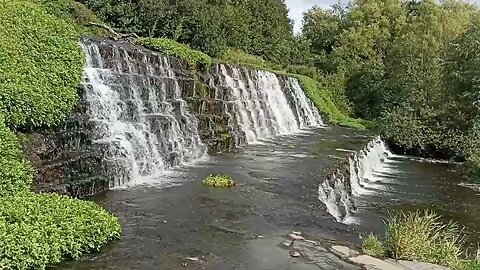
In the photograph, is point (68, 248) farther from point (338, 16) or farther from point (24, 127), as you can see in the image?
point (338, 16)

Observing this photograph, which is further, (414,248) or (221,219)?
(221,219)

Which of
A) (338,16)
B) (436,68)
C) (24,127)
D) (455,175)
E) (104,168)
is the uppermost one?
(338,16)

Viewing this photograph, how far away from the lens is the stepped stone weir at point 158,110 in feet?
40.4

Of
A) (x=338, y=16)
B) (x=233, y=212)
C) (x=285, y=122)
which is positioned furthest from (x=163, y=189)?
(x=338, y=16)

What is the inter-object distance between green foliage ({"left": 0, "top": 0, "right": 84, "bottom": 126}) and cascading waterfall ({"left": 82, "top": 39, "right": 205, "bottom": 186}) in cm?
113

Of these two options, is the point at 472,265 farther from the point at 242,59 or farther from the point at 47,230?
the point at 242,59

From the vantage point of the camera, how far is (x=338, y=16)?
53500 millimetres

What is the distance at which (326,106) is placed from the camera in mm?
34562

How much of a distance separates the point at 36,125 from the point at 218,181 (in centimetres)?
391

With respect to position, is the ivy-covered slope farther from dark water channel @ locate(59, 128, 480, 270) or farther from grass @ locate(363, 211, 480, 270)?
grass @ locate(363, 211, 480, 270)

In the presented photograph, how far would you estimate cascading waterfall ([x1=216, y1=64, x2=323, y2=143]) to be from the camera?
22078 mm

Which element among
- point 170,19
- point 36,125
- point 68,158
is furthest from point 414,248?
point 170,19

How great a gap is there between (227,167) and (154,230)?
5.94 meters

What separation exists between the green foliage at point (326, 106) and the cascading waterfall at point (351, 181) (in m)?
8.71
